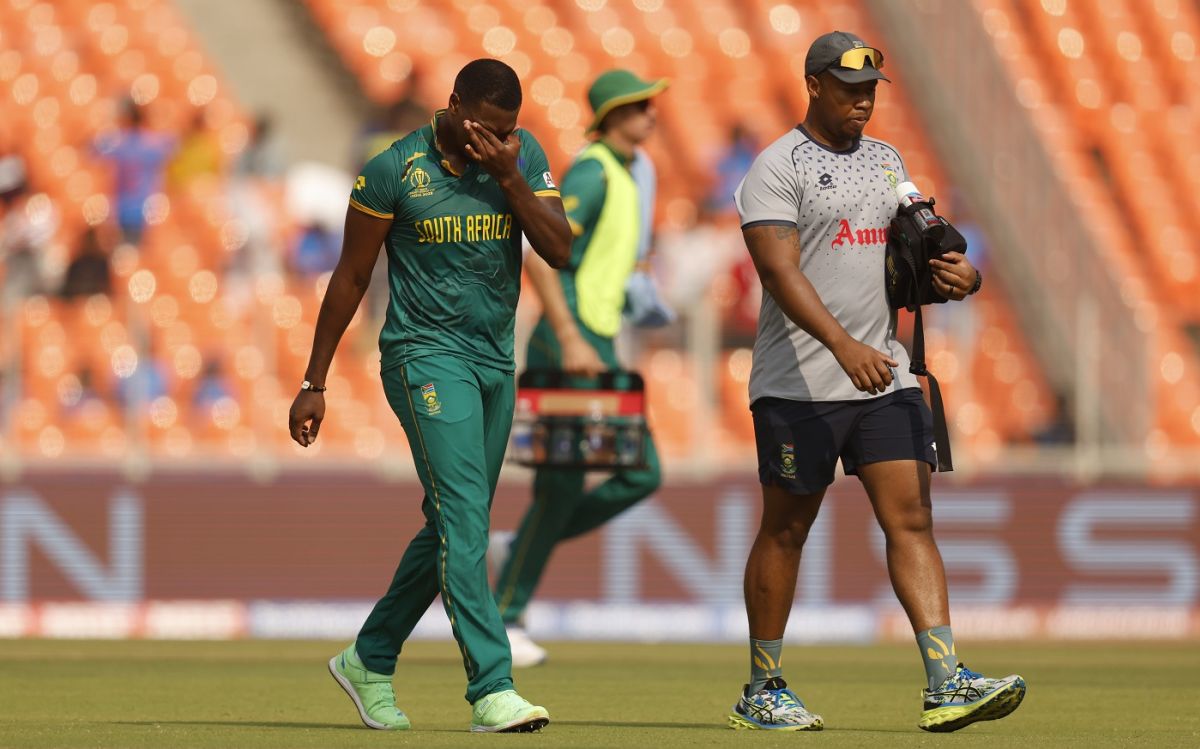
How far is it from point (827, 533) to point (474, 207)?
302 inches

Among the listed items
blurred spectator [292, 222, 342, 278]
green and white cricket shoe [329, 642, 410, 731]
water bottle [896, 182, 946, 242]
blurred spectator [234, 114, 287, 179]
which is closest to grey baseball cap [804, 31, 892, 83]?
water bottle [896, 182, 946, 242]

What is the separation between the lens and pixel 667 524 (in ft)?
47.2

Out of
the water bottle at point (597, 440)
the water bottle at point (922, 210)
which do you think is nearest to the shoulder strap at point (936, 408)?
the water bottle at point (922, 210)

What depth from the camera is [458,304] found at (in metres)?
7.06

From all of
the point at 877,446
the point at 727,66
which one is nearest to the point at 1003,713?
the point at 877,446

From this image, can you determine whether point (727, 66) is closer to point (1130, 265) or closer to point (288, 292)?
point (1130, 265)

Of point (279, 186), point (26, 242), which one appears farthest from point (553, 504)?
point (279, 186)

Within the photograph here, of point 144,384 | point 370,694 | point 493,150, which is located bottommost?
point 370,694

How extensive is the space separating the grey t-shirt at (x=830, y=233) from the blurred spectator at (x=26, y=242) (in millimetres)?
9557

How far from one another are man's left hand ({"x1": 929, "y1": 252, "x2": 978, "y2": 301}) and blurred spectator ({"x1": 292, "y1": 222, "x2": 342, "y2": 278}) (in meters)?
9.61

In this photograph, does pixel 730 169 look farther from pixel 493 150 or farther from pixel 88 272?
pixel 493 150

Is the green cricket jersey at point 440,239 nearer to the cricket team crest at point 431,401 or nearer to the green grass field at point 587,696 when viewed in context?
the cricket team crest at point 431,401

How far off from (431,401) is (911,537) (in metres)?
1.57

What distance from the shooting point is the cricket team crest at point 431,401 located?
701cm
